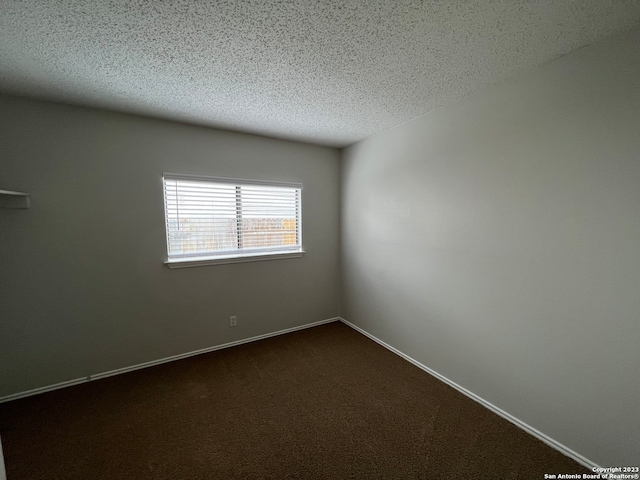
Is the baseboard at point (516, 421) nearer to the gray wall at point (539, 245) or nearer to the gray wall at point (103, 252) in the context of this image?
the gray wall at point (539, 245)

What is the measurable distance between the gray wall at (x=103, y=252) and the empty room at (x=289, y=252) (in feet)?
0.06

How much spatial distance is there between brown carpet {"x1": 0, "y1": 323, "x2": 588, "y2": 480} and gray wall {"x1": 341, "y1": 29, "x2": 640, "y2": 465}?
1.10 feet

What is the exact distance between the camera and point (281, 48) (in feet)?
4.71

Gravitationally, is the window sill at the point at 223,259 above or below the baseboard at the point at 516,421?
above

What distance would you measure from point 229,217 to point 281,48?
1876 millimetres

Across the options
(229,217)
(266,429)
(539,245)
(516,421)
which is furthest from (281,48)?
(516,421)

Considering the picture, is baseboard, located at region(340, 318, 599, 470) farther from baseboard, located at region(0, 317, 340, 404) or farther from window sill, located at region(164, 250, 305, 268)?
window sill, located at region(164, 250, 305, 268)

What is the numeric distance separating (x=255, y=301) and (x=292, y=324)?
0.62 m

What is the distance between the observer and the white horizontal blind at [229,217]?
103 inches

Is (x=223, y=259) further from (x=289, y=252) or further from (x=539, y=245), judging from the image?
(x=539, y=245)

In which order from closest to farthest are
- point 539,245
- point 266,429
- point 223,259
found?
point 539,245 < point 266,429 < point 223,259

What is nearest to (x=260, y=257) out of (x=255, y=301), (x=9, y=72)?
(x=255, y=301)

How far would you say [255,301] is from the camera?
303 centimetres

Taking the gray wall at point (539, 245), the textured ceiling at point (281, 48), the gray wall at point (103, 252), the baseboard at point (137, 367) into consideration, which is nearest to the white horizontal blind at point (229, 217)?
the gray wall at point (103, 252)
